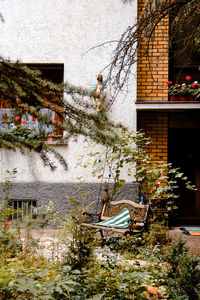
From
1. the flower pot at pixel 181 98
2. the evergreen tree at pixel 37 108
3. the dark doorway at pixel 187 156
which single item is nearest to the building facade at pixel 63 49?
the flower pot at pixel 181 98

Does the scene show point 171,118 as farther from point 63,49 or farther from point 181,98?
point 63,49

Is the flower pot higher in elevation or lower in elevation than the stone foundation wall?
higher

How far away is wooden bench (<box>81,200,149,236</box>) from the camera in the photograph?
5570 mm

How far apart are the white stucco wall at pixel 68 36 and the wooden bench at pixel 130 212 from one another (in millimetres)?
1367

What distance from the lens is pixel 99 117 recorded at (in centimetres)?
237

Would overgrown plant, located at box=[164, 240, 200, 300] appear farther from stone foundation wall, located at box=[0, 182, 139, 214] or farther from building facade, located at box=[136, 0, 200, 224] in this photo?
building facade, located at box=[136, 0, 200, 224]

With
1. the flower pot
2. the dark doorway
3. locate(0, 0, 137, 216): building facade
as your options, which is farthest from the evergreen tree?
the dark doorway

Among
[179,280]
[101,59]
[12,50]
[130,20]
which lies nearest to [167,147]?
[101,59]

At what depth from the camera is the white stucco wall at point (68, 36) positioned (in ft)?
25.0

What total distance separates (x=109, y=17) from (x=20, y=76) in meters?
6.17

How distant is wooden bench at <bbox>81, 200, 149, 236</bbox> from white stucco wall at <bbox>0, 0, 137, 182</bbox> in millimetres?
1367

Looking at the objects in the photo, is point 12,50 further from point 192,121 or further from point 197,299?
point 197,299

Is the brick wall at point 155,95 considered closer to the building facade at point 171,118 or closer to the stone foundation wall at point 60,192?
the building facade at point 171,118

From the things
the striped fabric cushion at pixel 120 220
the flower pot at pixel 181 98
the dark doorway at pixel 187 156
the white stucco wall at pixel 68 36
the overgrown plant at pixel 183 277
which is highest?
the white stucco wall at pixel 68 36
